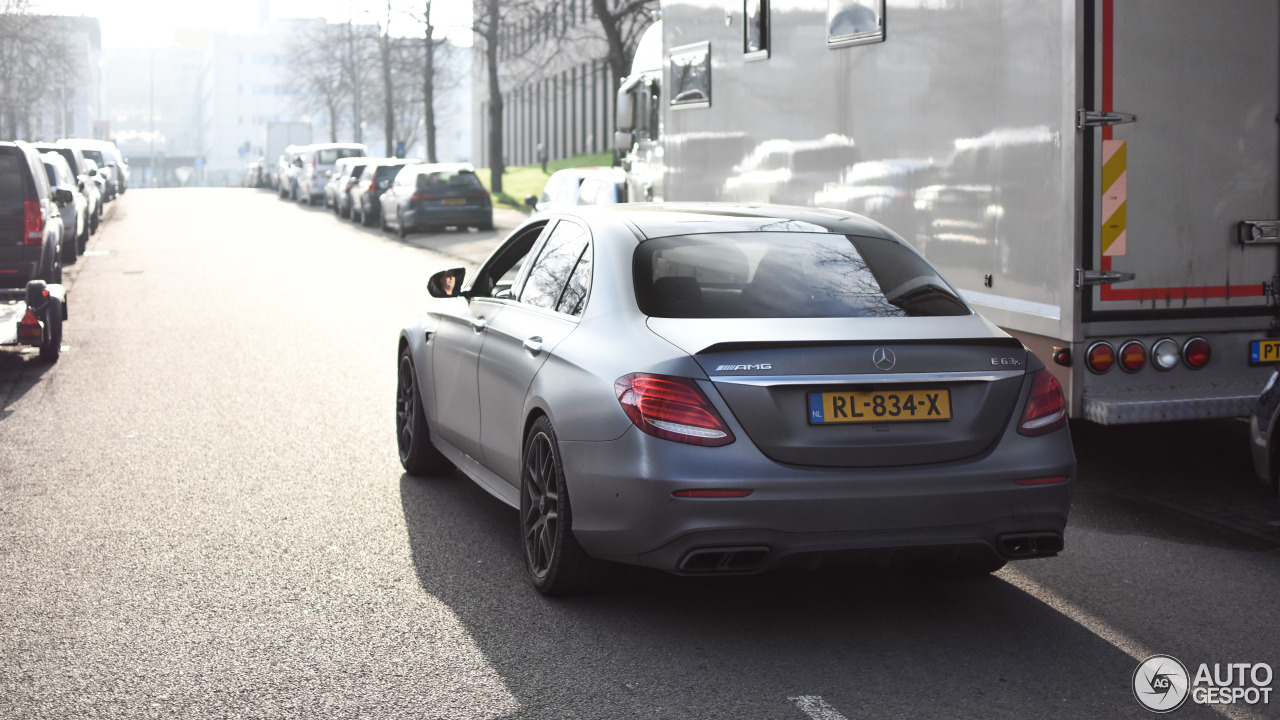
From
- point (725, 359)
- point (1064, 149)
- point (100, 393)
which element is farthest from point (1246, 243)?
point (100, 393)

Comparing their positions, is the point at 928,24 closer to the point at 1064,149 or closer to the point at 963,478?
the point at 1064,149

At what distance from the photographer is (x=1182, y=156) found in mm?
7027

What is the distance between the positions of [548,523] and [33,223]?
38.7 ft

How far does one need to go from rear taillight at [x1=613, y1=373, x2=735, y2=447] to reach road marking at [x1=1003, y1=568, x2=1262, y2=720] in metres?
1.00

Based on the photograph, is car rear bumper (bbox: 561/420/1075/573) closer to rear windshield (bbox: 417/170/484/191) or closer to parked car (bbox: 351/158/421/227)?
rear windshield (bbox: 417/170/484/191)

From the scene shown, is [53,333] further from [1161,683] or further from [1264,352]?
[1161,683]

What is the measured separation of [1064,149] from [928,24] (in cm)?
151

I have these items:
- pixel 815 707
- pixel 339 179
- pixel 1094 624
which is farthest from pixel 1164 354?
pixel 339 179

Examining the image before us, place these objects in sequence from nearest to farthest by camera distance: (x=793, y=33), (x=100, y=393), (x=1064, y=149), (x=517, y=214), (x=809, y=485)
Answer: (x=809, y=485) → (x=1064, y=149) → (x=793, y=33) → (x=100, y=393) → (x=517, y=214)

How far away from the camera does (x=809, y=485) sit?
15.4 feet

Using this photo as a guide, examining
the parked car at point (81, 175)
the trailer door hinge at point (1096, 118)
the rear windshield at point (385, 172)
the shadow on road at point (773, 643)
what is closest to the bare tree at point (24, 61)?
the parked car at point (81, 175)

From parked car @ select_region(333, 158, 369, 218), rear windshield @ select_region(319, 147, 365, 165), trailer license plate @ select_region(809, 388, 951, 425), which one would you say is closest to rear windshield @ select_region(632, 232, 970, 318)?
trailer license plate @ select_region(809, 388, 951, 425)

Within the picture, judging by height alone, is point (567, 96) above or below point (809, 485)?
above

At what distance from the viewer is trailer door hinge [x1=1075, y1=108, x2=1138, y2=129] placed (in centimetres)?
682
